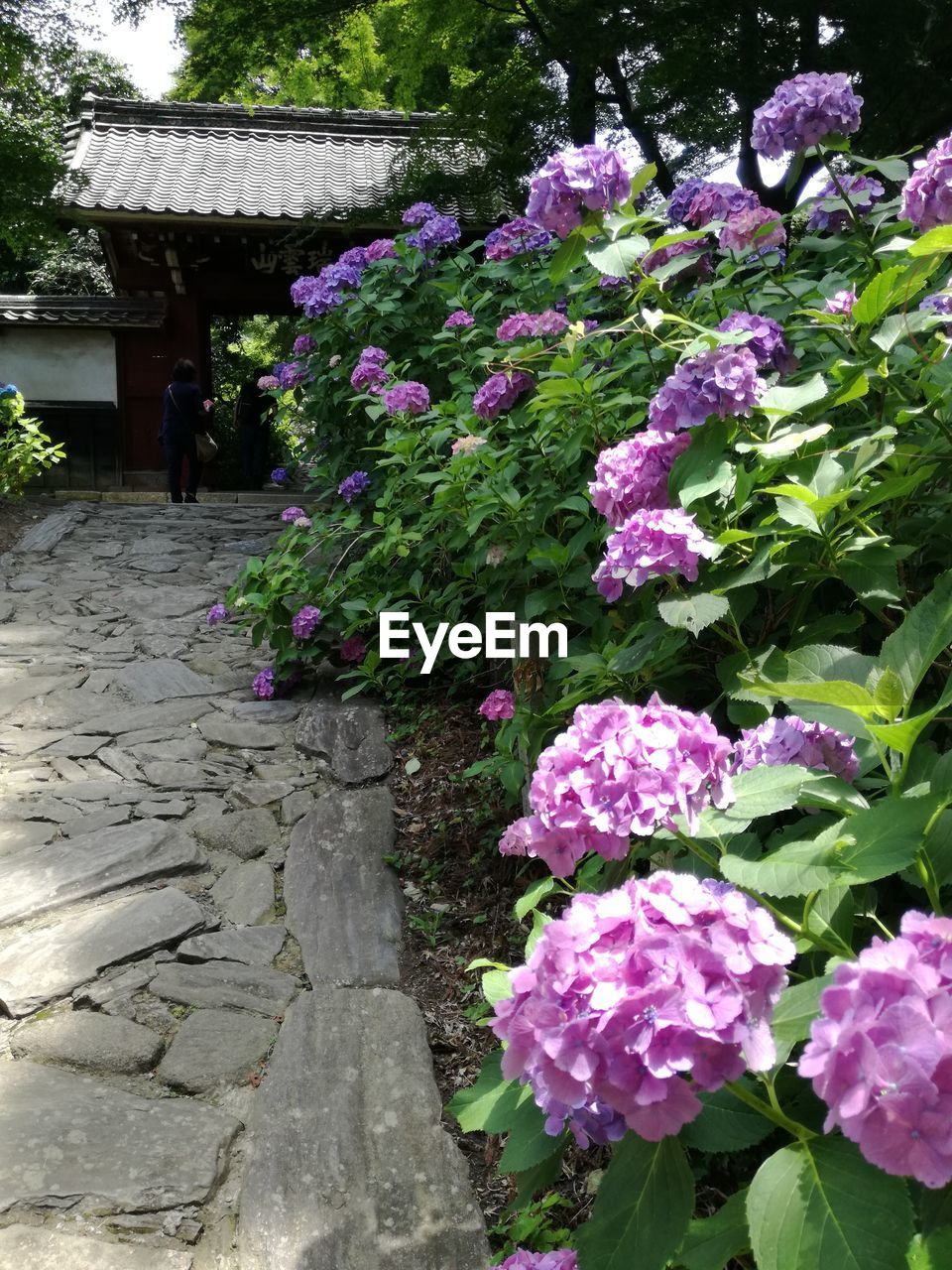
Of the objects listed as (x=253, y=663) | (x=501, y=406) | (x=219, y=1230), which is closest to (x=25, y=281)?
(x=253, y=663)

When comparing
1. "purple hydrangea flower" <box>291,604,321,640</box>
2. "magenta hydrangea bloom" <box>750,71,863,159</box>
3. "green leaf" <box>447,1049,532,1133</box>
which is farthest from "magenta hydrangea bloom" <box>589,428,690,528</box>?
"purple hydrangea flower" <box>291,604,321,640</box>

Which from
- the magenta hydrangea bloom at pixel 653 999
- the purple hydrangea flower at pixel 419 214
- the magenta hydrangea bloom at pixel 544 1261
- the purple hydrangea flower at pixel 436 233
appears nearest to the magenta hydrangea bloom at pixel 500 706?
the magenta hydrangea bloom at pixel 544 1261

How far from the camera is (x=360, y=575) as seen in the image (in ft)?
13.5

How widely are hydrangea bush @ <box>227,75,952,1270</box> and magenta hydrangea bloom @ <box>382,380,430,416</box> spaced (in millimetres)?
14

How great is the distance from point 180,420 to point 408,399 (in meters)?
7.13

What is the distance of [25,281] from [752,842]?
65.1 feet

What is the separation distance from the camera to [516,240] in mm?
3742

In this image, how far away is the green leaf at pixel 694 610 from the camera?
155 centimetres

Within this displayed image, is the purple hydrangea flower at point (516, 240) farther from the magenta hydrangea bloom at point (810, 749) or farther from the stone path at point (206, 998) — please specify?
the magenta hydrangea bloom at point (810, 749)

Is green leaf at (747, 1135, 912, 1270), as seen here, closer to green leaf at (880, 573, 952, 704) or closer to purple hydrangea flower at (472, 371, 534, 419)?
green leaf at (880, 573, 952, 704)

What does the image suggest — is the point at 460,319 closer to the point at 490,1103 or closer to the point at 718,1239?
the point at 490,1103

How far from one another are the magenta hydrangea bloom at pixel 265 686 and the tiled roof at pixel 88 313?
9.12 meters

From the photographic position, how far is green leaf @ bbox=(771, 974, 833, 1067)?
0.87 m

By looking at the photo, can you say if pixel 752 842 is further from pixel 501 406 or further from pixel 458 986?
pixel 501 406
